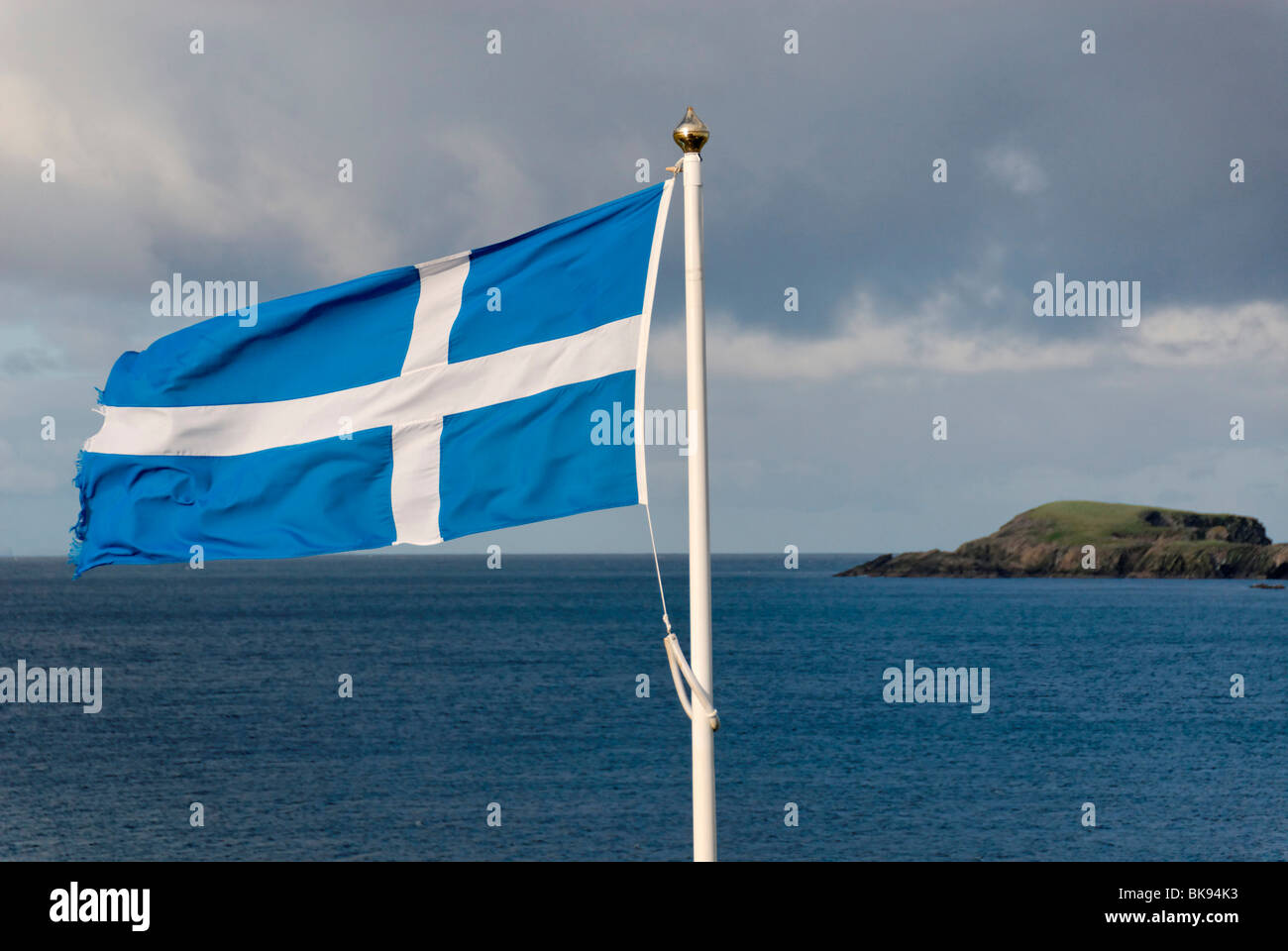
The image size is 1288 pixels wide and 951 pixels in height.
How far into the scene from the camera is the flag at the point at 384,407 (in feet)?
24.9

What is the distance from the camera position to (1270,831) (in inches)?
1959

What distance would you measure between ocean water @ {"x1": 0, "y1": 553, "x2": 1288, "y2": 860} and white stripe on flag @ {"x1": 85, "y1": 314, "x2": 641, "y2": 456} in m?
37.2

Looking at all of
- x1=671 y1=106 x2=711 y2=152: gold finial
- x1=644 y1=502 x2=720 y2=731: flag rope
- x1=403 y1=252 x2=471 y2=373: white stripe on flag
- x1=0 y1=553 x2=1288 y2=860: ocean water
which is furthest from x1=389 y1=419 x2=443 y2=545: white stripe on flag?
x1=0 y1=553 x2=1288 y2=860: ocean water

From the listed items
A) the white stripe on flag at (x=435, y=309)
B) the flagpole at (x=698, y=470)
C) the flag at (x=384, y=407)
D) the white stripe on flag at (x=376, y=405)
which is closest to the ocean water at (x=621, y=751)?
the flag at (x=384, y=407)

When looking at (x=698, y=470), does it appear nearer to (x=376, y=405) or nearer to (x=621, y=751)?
(x=376, y=405)

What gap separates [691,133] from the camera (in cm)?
665

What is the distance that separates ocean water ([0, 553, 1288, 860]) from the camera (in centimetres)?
4800

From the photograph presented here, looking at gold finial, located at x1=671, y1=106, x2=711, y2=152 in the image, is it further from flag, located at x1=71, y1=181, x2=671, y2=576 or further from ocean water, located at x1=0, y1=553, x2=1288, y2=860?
ocean water, located at x1=0, y1=553, x2=1288, y2=860

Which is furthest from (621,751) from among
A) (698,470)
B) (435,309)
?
(698,470)

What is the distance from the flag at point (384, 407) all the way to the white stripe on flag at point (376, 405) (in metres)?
0.01

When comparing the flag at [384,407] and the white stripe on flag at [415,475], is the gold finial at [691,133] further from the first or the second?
the white stripe on flag at [415,475]

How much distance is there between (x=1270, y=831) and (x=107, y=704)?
75.8m

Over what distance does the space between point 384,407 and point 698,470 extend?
2634mm
